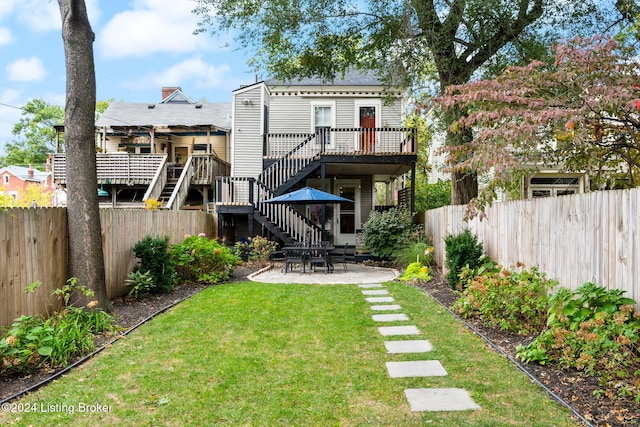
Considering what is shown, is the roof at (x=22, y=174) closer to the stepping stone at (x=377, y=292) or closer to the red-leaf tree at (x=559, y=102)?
the stepping stone at (x=377, y=292)

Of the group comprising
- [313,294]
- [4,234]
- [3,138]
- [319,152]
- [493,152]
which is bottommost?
[313,294]

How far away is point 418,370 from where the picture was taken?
4.34 meters

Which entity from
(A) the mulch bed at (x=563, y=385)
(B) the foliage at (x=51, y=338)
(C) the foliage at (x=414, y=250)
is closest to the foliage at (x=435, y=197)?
(C) the foliage at (x=414, y=250)

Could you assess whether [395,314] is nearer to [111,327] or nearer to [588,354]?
[588,354]

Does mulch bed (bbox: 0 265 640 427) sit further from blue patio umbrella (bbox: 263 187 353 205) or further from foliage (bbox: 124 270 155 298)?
blue patio umbrella (bbox: 263 187 353 205)

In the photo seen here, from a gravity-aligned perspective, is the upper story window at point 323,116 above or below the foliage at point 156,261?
above

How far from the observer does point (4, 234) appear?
468cm

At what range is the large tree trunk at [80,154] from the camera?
5832 millimetres

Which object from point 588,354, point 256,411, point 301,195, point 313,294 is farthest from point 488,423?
point 301,195

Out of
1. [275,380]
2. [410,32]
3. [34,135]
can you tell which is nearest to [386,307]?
[275,380]

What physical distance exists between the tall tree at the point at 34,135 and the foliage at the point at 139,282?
4903 cm

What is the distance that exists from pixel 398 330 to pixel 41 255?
4.44 meters

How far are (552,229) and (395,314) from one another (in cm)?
249

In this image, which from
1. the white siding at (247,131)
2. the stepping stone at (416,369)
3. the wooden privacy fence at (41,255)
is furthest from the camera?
the white siding at (247,131)
